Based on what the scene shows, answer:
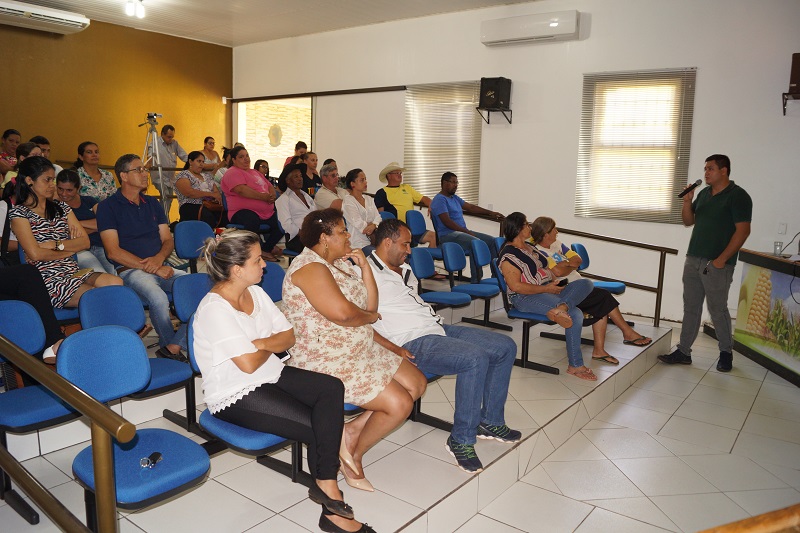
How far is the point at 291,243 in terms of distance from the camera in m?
6.02

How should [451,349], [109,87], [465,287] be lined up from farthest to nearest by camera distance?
[109,87]
[465,287]
[451,349]

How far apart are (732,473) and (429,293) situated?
7.44 ft

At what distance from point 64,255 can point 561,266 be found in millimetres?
3265

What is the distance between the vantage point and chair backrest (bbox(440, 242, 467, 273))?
5.34m

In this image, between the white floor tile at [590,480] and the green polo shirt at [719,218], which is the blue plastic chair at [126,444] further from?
Answer: the green polo shirt at [719,218]

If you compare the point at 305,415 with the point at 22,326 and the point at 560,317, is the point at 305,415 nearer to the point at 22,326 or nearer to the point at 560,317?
the point at 22,326

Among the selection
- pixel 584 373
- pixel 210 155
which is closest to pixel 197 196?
pixel 210 155

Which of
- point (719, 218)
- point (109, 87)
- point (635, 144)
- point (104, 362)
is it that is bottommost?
point (104, 362)

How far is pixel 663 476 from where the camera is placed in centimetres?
321

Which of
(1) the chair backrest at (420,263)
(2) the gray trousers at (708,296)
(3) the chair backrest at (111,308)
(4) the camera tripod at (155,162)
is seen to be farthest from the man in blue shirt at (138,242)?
(4) the camera tripod at (155,162)

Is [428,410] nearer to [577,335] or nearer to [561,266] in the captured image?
[577,335]

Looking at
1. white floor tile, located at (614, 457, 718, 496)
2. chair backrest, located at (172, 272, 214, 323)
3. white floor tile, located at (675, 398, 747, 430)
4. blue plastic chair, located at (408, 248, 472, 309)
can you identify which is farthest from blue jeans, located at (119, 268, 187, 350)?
white floor tile, located at (675, 398, 747, 430)

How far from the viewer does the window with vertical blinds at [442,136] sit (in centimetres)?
772

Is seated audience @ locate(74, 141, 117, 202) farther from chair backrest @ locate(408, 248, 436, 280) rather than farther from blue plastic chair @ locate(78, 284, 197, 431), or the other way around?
blue plastic chair @ locate(78, 284, 197, 431)
